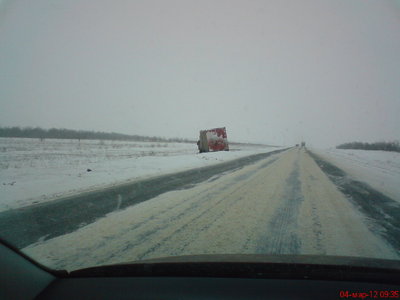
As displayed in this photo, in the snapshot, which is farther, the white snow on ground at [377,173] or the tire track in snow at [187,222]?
the white snow on ground at [377,173]

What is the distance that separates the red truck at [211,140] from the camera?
34906mm

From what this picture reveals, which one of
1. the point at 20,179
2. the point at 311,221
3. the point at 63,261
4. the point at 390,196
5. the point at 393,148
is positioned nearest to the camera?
the point at 63,261

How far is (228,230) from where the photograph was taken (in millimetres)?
5059

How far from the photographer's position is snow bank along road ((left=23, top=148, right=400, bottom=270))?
404cm

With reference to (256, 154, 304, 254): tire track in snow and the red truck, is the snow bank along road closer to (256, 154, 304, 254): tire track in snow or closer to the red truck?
(256, 154, 304, 254): tire track in snow

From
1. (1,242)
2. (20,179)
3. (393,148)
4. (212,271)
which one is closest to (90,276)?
(1,242)

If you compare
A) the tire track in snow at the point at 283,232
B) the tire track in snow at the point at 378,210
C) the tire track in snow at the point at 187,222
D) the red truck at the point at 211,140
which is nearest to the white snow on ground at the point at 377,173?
the tire track in snow at the point at 378,210

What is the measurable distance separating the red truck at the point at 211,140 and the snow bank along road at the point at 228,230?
26678 millimetres

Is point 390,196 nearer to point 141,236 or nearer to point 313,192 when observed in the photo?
point 313,192

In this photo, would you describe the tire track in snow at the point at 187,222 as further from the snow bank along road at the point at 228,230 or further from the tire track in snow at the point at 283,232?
the tire track in snow at the point at 283,232

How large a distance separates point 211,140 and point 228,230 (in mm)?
30144

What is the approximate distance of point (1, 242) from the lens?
202 cm

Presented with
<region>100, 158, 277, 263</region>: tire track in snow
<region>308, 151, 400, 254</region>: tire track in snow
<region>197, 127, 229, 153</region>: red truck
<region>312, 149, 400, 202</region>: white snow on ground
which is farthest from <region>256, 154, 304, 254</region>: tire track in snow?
<region>197, 127, 229, 153</region>: red truck

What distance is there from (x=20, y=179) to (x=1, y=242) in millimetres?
11097
